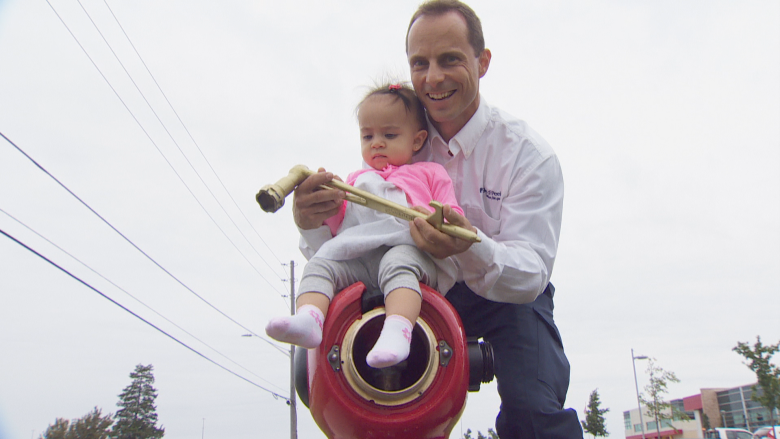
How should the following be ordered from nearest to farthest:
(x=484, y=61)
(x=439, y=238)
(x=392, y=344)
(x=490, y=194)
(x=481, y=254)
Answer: (x=392, y=344) < (x=439, y=238) < (x=481, y=254) < (x=490, y=194) < (x=484, y=61)

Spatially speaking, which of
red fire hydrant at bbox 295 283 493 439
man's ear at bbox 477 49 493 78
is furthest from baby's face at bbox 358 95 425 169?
red fire hydrant at bbox 295 283 493 439

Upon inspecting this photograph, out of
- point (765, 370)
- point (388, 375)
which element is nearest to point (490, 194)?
point (388, 375)

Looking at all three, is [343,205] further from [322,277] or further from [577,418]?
[577,418]

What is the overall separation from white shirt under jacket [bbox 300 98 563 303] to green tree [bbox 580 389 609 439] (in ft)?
93.9

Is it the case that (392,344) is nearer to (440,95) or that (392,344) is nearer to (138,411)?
(440,95)

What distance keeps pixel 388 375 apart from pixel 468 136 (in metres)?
1.28

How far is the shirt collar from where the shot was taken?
2590 mm

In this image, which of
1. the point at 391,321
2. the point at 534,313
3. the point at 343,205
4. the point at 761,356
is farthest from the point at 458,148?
the point at 761,356

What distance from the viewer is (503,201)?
7.99 ft

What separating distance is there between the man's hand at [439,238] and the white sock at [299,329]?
1.46 ft

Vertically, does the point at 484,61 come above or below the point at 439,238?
above

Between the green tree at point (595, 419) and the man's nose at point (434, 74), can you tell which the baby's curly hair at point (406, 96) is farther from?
the green tree at point (595, 419)

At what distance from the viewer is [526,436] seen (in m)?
2.07

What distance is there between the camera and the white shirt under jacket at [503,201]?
6.66ft
